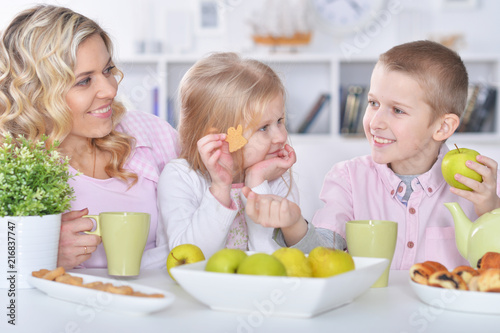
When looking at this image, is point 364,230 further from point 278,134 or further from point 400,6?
point 400,6

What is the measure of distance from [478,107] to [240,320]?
3352mm

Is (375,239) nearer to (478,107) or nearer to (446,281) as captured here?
(446,281)

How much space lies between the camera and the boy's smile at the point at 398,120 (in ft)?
5.46

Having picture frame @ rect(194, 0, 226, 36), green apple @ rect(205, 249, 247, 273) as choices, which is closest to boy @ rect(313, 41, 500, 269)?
green apple @ rect(205, 249, 247, 273)

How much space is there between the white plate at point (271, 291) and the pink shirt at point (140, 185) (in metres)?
0.67

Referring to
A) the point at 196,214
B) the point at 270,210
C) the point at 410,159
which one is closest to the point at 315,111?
the point at 410,159

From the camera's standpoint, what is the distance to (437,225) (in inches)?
67.7

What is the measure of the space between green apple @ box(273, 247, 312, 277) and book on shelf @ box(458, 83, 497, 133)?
313cm

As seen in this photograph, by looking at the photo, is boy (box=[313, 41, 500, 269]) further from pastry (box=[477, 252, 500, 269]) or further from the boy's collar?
pastry (box=[477, 252, 500, 269])

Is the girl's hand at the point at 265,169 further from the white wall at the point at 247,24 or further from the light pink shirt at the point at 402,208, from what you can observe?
the white wall at the point at 247,24

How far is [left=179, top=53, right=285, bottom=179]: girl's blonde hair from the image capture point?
1617 millimetres

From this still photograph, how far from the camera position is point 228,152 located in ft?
4.99

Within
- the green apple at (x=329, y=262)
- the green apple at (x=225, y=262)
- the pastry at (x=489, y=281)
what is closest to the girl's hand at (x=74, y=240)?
the green apple at (x=225, y=262)

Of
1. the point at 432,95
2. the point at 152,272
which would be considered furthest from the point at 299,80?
the point at 152,272
